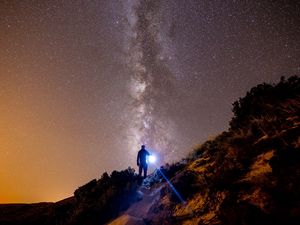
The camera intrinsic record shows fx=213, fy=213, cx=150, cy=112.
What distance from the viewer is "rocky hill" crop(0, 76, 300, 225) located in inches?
150

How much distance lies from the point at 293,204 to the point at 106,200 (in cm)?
675

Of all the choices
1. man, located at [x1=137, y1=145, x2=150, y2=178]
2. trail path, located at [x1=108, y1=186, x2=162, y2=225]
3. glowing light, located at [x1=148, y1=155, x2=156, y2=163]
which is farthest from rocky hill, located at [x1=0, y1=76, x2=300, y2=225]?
glowing light, located at [x1=148, y1=155, x2=156, y2=163]

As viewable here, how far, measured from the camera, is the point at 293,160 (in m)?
4.26

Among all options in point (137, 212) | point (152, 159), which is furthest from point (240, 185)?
point (152, 159)

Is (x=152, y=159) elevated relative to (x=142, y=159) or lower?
lower

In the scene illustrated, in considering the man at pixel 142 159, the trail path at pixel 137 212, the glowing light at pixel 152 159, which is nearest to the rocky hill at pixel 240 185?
the trail path at pixel 137 212

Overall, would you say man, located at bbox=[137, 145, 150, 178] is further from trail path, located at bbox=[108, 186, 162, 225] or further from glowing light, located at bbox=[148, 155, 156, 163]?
trail path, located at bbox=[108, 186, 162, 225]

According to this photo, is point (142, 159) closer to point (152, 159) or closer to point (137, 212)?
point (152, 159)

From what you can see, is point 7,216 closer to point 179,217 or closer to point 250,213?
point 179,217

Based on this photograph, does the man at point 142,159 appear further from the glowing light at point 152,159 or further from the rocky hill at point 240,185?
the rocky hill at point 240,185

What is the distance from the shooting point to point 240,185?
15.2ft

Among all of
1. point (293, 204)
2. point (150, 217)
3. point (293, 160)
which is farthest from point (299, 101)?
point (150, 217)

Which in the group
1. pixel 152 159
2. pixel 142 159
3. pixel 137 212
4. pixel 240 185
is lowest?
pixel 240 185

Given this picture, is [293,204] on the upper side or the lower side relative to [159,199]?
lower
